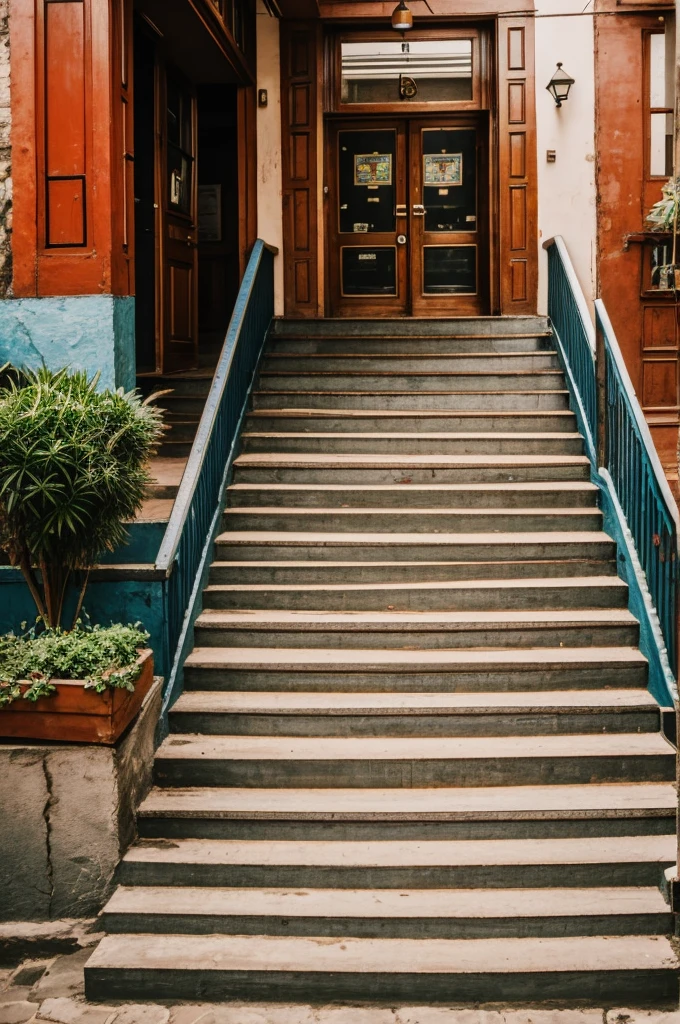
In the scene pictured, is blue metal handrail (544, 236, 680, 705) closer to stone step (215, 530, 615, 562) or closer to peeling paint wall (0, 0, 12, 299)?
stone step (215, 530, 615, 562)

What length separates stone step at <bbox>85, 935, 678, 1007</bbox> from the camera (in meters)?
3.40

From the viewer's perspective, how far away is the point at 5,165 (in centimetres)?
514

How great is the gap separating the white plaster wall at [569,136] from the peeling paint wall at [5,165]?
4.54 meters

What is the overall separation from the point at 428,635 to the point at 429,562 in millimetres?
576

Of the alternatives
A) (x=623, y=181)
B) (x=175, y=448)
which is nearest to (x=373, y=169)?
(x=623, y=181)

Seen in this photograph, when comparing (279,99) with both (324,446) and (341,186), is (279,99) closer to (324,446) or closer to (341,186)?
(341,186)

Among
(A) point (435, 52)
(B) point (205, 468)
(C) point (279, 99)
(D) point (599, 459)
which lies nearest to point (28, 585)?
(B) point (205, 468)

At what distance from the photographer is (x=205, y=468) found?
17.1 ft

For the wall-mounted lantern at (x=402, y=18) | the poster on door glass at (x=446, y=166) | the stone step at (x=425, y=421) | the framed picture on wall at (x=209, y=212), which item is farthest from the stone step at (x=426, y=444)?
the framed picture on wall at (x=209, y=212)

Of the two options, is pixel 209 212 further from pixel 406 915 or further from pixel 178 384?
pixel 406 915

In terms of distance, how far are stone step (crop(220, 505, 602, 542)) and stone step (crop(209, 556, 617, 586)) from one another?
344mm

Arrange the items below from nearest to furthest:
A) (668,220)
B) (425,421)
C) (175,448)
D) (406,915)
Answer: (406,915)
(668,220)
(425,421)
(175,448)

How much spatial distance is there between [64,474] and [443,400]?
3.36 meters

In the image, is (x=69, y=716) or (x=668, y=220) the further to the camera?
(x=668, y=220)
